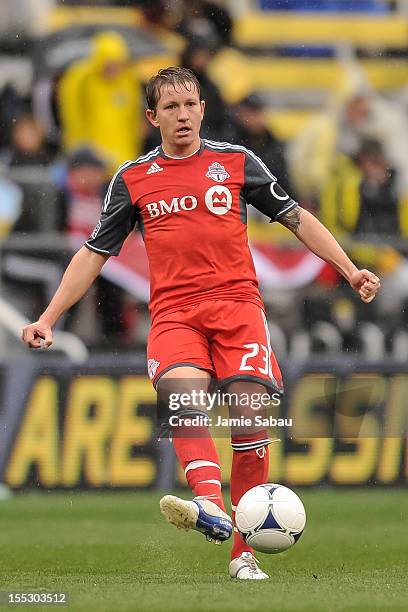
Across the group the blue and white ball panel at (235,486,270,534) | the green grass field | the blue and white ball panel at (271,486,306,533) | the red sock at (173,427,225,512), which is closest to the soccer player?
the red sock at (173,427,225,512)

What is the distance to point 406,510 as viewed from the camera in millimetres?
10281

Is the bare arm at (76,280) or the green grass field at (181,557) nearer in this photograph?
the green grass field at (181,557)

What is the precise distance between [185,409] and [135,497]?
5.16 metres

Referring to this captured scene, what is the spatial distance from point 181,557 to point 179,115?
2.57 meters

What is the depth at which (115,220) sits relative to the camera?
6.53 meters

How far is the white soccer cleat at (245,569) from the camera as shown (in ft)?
20.6

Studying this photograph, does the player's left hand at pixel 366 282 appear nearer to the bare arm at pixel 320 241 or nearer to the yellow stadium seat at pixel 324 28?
the bare arm at pixel 320 241

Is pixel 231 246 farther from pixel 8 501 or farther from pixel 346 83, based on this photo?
pixel 346 83

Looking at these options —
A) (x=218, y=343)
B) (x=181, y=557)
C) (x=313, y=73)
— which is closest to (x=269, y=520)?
(x=218, y=343)

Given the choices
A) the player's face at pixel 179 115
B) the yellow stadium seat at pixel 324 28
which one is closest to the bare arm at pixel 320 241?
the player's face at pixel 179 115

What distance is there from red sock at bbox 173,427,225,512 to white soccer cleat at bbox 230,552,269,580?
367 mm

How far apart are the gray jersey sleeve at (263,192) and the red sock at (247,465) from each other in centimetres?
106

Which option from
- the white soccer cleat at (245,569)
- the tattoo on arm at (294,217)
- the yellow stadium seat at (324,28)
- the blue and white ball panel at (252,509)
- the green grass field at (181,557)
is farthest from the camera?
the yellow stadium seat at (324,28)

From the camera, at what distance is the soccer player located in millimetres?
6246
